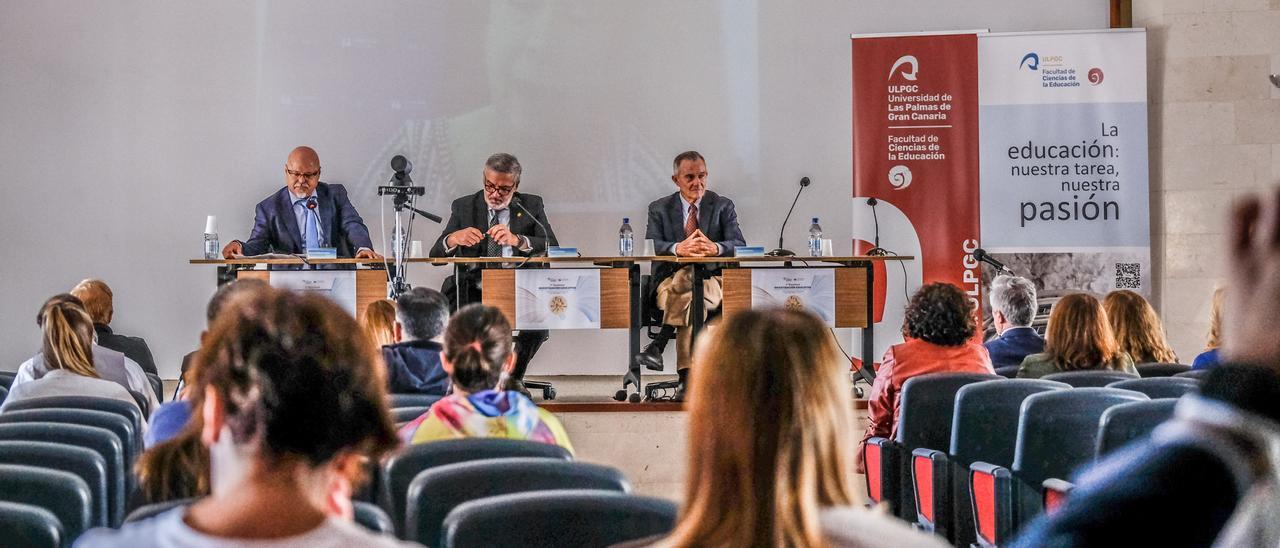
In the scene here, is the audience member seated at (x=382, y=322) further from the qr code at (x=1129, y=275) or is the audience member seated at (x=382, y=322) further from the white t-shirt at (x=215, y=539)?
the qr code at (x=1129, y=275)

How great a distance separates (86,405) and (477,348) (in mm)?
1208

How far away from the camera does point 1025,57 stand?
23.8 feet

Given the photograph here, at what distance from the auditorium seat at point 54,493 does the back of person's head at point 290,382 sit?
93 cm

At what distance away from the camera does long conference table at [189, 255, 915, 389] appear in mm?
5930

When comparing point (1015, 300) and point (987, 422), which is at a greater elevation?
point (1015, 300)

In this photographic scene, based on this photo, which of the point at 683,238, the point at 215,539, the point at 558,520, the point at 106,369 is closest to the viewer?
the point at 215,539

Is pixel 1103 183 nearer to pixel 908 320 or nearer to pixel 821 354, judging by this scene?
pixel 908 320

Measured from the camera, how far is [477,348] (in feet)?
8.84

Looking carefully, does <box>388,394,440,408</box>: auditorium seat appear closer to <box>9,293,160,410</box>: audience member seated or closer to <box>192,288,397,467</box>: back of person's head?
<box>9,293,160,410</box>: audience member seated

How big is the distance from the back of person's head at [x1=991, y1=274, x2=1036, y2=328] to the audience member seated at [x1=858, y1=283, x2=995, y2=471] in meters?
0.42

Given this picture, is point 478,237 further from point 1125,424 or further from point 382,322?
point 1125,424

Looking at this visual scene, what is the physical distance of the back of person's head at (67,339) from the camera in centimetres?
371

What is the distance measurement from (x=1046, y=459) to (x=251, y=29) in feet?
20.4

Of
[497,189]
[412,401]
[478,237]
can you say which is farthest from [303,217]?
[412,401]
